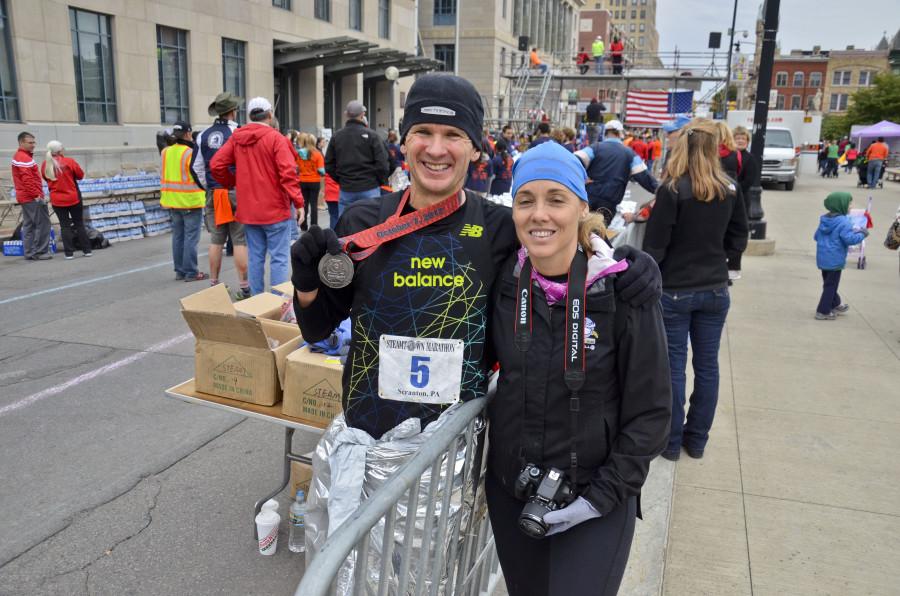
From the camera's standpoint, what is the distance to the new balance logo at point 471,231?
2.11 metres

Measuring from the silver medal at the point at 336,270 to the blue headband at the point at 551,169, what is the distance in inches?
20.9

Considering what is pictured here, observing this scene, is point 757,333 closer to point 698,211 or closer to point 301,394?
point 698,211

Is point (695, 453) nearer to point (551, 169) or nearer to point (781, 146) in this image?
point (551, 169)

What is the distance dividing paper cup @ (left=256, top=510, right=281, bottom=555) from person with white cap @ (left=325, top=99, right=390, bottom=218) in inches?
247

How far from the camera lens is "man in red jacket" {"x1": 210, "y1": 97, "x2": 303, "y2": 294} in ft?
22.6

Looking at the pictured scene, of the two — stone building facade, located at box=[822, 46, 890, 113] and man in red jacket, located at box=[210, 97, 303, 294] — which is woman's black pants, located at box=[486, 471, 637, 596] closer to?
man in red jacket, located at box=[210, 97, 303, 294]

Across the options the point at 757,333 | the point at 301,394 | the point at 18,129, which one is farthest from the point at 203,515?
the point at 18,129

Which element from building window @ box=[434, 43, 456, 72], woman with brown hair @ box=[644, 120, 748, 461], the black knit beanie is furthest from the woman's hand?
building window @ box=[434, 43, 456, 72]

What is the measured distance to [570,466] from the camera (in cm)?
199

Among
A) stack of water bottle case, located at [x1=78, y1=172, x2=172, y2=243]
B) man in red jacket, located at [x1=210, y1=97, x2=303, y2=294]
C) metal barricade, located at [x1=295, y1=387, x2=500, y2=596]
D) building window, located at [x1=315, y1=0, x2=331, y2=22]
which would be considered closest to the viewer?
metal barricade, located at [x1=295, y1=387, x2=500, y2=596]

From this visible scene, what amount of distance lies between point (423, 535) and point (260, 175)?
18.3ft

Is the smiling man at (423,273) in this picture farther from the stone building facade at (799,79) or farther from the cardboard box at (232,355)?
the stone building facade at (799,79)

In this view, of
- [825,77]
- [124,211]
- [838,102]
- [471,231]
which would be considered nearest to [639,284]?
[471,231]

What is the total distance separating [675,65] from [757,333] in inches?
1257
